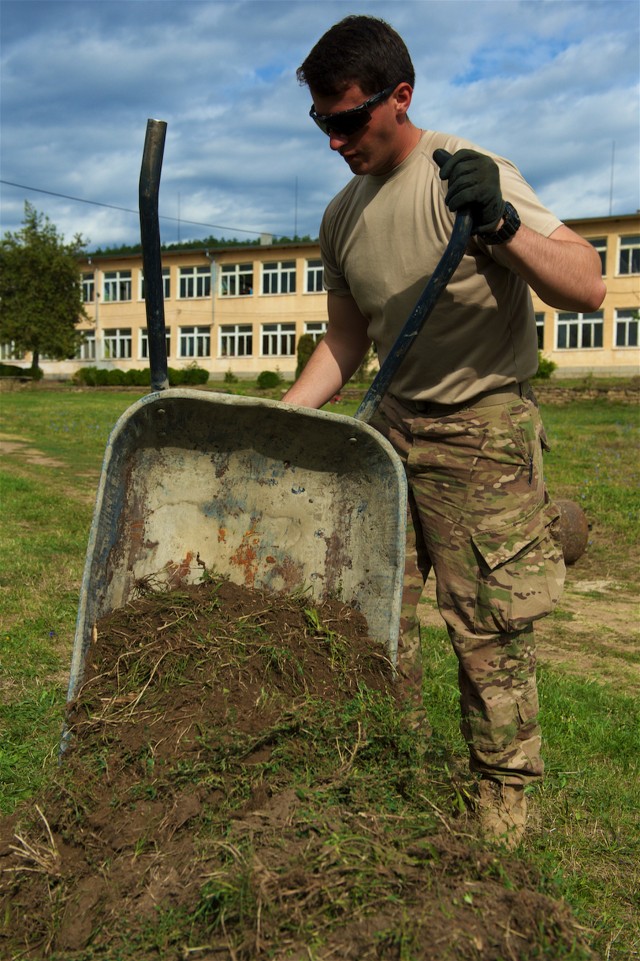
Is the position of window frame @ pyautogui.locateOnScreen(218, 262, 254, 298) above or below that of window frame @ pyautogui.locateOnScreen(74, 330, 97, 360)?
above

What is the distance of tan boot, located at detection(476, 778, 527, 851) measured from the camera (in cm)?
258

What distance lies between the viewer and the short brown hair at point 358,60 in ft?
7.97

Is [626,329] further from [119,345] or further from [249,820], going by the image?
[249,820]

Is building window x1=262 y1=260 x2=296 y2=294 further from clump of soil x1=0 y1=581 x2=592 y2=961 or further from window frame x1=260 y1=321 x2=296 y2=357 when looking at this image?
clump of soil x1=0 y1=581 x2=592 y2=961

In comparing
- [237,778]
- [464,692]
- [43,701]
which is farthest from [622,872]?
[43,701]

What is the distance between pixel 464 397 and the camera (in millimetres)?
2650

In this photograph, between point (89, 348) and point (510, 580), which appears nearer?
point (510, 580)

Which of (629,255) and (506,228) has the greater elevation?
(629,255)

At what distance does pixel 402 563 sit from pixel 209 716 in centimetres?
64

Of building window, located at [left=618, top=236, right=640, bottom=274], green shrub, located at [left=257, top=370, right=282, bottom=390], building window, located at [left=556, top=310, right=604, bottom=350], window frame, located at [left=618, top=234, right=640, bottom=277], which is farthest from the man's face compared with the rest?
building window, located at [left=618, top=236, right=640, bottom=274]

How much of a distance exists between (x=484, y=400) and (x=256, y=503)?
71 cm

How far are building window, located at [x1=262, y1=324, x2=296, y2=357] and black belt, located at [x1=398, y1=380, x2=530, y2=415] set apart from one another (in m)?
40.1

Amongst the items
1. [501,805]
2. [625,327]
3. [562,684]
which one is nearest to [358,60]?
[501,805]

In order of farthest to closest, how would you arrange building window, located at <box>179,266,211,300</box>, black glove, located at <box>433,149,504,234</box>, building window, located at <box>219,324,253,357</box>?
building window, located at <box>179,266,211,300</box>
building window, located at <box>219,324,253,357</box>
black glove, located at <box>433,149,504,234</box>
